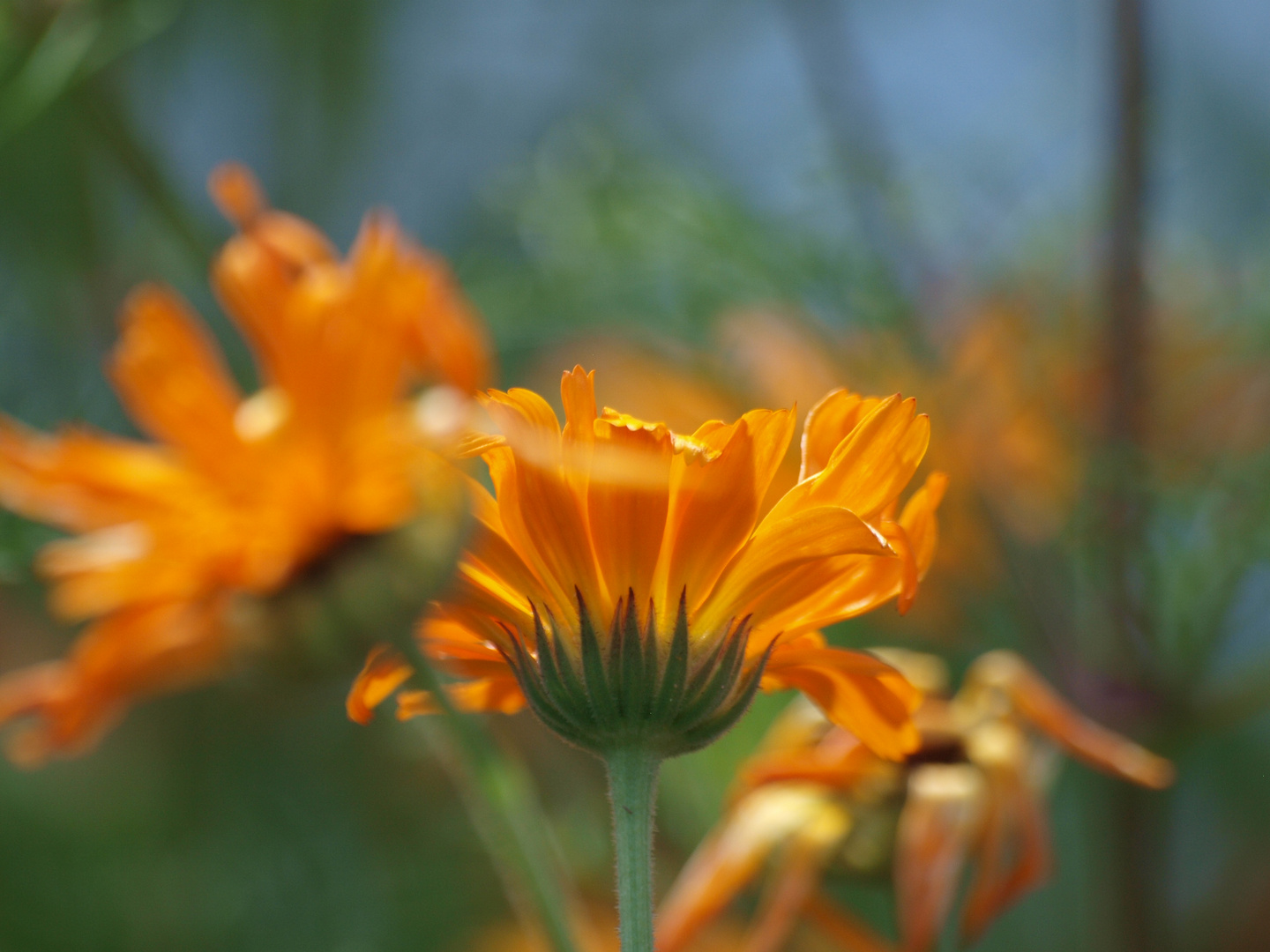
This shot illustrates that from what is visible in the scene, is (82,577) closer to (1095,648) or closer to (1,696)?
(1,696)

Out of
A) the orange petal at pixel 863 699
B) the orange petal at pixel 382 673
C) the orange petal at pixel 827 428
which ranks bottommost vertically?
the orange petal at pixel 863 699

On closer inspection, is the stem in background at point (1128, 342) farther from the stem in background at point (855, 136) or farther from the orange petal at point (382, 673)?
the orange petal at point (382, 673)

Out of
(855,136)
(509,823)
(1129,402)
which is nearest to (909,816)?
(509,823)

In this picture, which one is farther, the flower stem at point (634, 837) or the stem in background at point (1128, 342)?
the stem in background at point (1128, 342)

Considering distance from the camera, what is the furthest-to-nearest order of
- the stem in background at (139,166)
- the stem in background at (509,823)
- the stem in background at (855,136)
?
the stem in background at (855,136) → the stem in background at (139,166) → the stem in background at (509,823)

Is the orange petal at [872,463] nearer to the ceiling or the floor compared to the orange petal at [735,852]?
nearer to the ceiling

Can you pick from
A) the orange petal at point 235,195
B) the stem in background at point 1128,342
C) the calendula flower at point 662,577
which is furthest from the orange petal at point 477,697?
the stem in background at point 1128,342

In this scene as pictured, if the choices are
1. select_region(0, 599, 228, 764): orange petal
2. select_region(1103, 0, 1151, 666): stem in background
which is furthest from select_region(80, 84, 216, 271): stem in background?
select_region(1103, 0, 1151, 666): stem in background

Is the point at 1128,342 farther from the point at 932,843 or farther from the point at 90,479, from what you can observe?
the point at 90,479

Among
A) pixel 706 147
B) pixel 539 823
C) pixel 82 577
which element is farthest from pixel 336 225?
pixel 539 823
